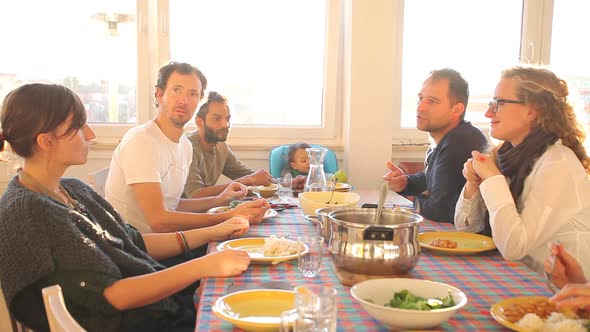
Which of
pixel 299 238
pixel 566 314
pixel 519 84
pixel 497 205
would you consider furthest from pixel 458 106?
pixel 566 314

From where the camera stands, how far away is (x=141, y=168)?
7.07ft

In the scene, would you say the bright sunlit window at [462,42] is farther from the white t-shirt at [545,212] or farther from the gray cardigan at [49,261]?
the gray cardigan at [49,261]

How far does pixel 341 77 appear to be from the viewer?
4.12m

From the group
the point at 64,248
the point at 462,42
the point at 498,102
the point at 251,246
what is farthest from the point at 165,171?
the point at 462,42

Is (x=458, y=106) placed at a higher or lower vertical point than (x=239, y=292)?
higher

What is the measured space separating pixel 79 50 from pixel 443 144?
255 cm

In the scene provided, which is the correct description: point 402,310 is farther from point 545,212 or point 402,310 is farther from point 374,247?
point 545,212

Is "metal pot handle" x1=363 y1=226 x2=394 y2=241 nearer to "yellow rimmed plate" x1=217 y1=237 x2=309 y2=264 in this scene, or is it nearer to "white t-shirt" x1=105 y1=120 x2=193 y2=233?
"yellow rimmed plate" x1=217 y1=237 x2=309 y2=264

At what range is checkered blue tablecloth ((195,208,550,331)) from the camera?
1124 mm

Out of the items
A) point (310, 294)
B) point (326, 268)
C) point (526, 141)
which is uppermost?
point (526, 141)

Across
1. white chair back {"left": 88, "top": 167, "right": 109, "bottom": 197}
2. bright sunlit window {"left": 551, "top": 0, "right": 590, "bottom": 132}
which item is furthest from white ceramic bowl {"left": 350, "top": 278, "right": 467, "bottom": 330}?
bright sunlit window {"left": 551, "top": 0, "right": 590, "bottom": 132}

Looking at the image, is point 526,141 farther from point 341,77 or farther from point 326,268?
point 341,77

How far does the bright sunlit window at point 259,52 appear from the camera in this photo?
3.97 m

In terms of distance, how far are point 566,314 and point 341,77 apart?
10.4 ft
